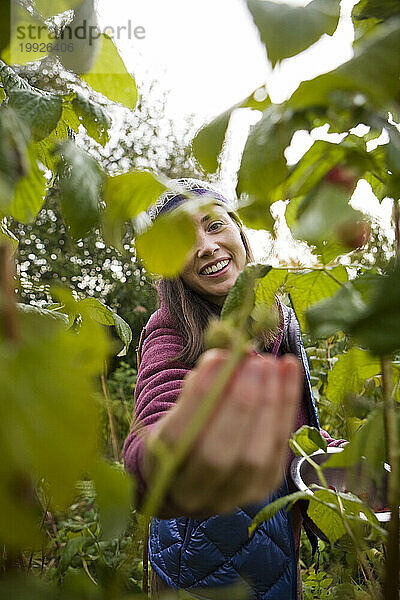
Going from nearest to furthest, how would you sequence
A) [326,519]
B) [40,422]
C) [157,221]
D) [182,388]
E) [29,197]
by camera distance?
[40,422] → [157,221] → [29,197] → [326,519] → [182,388]

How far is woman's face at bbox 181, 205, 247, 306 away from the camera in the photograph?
108 centimetres

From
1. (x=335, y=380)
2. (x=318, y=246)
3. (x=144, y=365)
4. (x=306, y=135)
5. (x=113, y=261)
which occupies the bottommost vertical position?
(x=113, y=261)

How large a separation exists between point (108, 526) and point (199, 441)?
10cm

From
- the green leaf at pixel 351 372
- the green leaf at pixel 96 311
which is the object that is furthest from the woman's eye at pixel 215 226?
the green leaf at pixel 351 372

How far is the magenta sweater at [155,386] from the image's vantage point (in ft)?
1.80

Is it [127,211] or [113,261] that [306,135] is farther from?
[113,261]

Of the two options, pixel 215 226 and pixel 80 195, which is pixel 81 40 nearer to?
pixel 80 195

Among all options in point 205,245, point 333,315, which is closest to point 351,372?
point 333,315

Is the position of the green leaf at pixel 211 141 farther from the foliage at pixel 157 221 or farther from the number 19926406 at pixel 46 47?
the number 19926406 at pixel 46 47

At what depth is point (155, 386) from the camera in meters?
0.85

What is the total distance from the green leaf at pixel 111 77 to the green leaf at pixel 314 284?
218mm

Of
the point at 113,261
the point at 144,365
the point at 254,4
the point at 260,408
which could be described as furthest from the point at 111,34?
the point at 113,261

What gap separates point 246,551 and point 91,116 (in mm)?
914

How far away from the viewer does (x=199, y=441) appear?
0.24 metres
